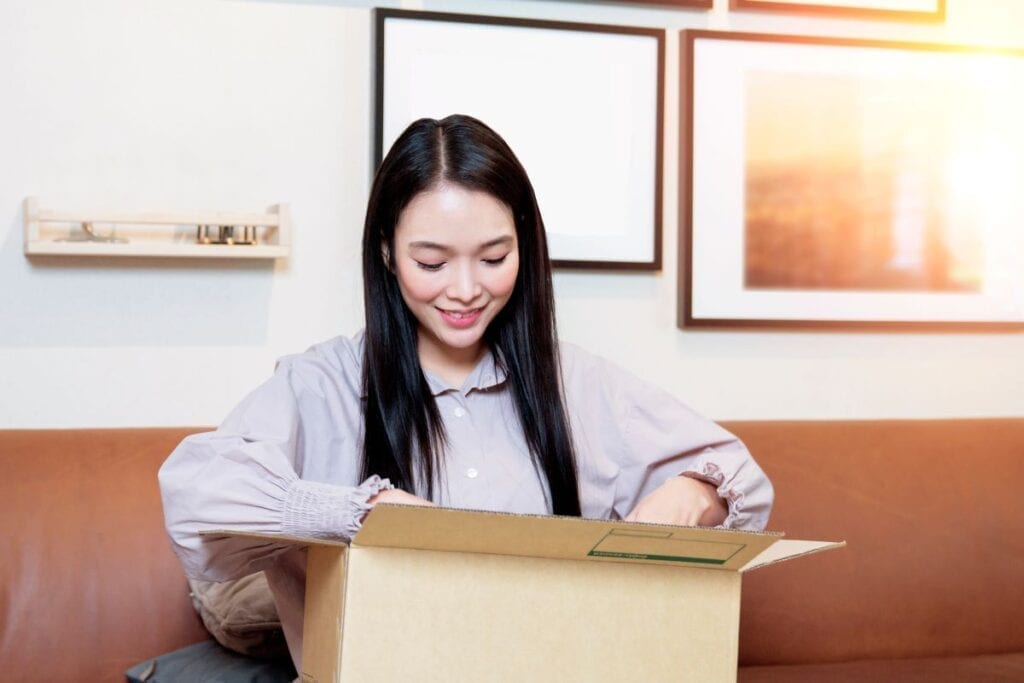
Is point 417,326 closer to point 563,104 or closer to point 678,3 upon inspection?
point 563,104

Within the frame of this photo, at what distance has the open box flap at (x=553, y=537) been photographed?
1013 mm

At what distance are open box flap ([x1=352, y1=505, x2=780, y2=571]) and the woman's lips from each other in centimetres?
53

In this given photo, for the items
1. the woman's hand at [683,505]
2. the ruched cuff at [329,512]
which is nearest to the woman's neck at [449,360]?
the woman's hand at [683,505]

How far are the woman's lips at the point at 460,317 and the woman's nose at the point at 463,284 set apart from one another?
29 mm

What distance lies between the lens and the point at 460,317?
1571 mm

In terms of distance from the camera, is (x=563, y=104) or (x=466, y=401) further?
(x=563, y=104)

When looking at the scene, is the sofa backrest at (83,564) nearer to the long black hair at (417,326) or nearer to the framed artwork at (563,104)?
the long black hair at (417,326)

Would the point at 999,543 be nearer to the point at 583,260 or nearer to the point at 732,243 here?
the point at 732,243

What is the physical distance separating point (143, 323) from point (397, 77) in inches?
24.7

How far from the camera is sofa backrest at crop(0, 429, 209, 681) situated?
1847mm

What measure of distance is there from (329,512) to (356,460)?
376 millimetres

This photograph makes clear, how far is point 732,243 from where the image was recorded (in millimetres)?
2422

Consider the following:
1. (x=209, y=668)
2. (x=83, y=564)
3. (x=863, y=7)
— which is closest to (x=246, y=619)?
(x=209, y=668)

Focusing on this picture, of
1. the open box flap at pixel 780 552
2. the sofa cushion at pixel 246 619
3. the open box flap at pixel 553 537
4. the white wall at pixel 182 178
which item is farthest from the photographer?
the white wall at pixel 182 178
